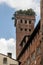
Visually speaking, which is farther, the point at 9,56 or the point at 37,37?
the point at 9,56

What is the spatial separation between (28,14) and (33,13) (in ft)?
10.0

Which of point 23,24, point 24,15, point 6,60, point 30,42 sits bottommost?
point 6,60

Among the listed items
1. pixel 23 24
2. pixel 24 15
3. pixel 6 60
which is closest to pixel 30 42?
pixel 6 60

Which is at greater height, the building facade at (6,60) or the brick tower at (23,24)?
the brick tower at (23,24)

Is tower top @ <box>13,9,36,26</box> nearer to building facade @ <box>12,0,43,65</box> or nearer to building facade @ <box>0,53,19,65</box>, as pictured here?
building facade @ <box>12,0,43,65</box>

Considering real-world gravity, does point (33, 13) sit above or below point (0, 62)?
above

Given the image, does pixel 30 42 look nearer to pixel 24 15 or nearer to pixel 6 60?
pixel 6 60

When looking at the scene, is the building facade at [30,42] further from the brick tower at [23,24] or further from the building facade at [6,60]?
the building facade at [6,60]

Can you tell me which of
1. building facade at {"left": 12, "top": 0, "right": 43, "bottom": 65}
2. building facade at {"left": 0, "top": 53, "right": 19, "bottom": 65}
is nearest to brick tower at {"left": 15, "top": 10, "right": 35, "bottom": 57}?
building facade at {"left": 12, "top": 0, "right": 43, "bottom": 65}

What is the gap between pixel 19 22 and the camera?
84625 mm

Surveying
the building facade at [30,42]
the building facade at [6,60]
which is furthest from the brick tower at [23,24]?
the building facade at [6,60]

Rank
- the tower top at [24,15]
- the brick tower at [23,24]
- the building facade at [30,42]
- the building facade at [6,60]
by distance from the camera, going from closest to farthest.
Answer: the building facade at [30,42]
the building facade at [6,60]
the brick tower at [23,24]
the tower top at [24,15]

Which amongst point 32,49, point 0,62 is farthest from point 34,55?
point 0,62

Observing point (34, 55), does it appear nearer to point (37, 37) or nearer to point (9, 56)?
point (37, 37)
